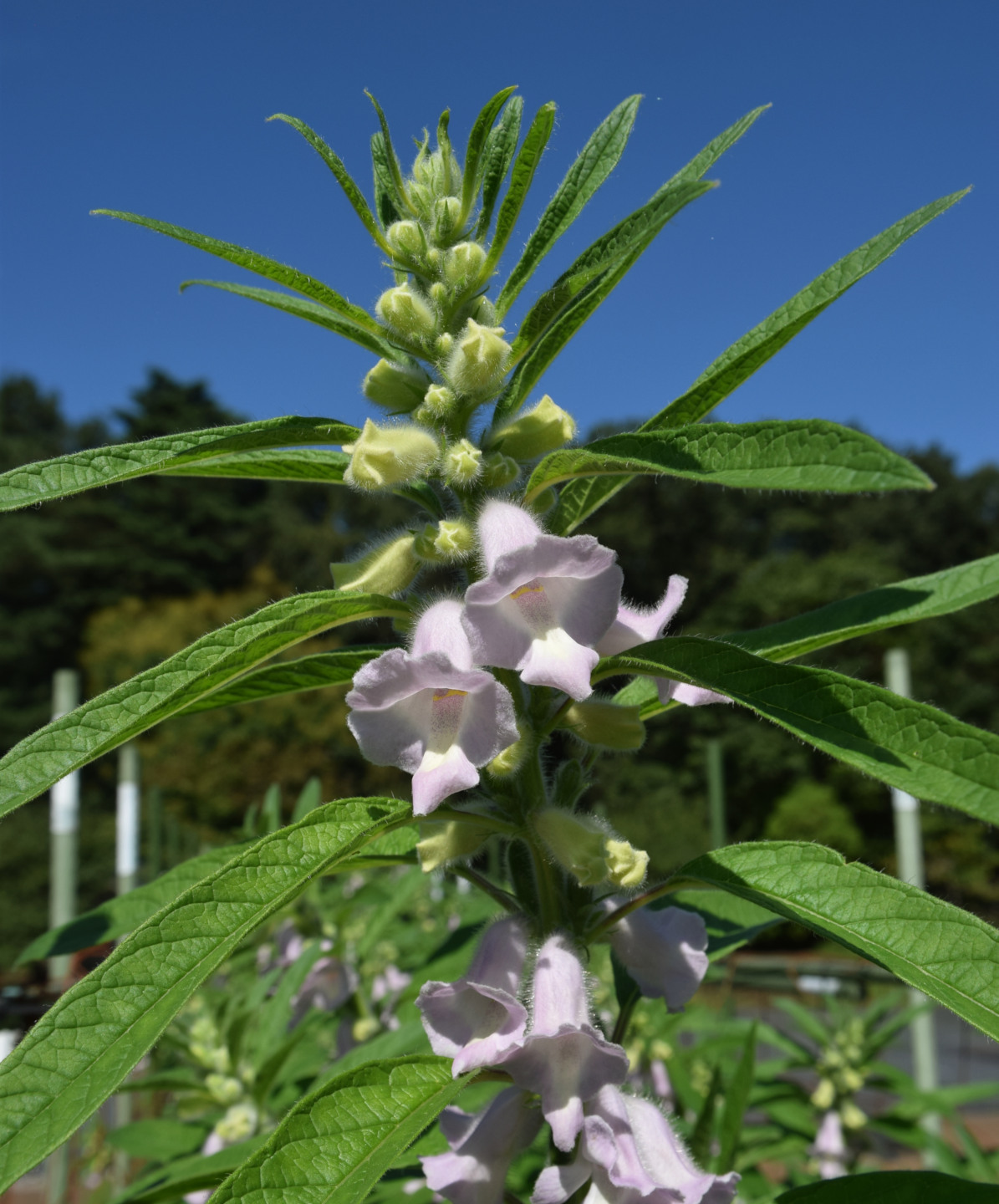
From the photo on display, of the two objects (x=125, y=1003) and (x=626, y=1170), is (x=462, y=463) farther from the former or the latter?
(x=626, y=1170)

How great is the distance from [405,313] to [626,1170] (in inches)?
49.9

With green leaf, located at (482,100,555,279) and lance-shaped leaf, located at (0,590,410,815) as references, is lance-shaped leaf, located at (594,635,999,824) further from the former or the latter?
green leaf, located at (482,100,555,279)

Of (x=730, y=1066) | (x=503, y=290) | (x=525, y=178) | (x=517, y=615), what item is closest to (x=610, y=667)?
(x=517, y=615)

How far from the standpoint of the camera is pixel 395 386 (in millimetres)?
1532

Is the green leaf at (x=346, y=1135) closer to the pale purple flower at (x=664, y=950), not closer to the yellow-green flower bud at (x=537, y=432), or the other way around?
the pale purple flower at (x=664, y=950)

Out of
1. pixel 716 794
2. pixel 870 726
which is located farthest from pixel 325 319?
pixel 716 794

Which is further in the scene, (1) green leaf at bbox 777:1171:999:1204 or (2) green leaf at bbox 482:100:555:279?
(2) green leaf at bbox 482:100:555:279

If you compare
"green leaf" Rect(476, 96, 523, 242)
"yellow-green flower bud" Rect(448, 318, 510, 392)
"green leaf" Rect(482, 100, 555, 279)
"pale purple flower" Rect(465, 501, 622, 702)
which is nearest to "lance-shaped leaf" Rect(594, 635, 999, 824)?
"pale purple flower" Rect(465, 501, 622, 702)

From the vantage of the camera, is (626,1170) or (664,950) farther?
(664,950)

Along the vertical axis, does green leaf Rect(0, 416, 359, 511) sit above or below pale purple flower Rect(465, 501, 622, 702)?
above

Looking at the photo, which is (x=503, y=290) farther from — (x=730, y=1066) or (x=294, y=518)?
(x=294, y=518)

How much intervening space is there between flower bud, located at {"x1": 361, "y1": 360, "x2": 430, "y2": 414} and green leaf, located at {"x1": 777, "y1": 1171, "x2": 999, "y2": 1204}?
4.21 ft

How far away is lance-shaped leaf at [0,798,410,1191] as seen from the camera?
0.89 meters

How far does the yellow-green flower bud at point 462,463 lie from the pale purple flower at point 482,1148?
2.94 feet
